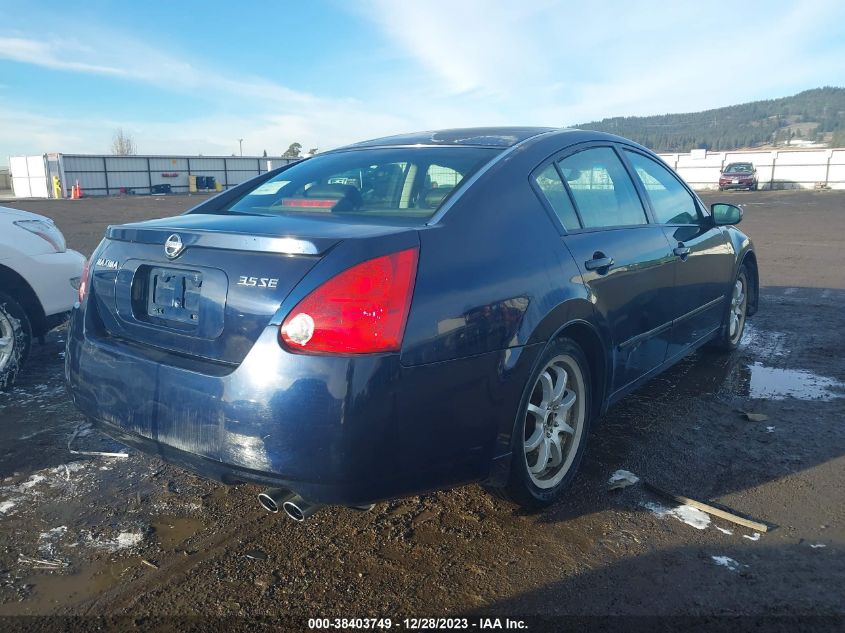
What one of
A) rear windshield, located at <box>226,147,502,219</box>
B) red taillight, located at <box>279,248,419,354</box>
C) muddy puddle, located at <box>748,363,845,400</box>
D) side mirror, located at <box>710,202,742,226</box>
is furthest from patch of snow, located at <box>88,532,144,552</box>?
side mirror, located at <box>710,202,742,226</box>

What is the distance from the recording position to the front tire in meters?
2.62

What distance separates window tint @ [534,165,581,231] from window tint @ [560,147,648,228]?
0.09 meters

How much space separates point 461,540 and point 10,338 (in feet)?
11.2

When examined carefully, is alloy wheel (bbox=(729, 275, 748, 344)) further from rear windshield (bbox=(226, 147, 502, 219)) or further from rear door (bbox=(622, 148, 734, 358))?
rear windshield (bbox=(226, 147, 502, 219))

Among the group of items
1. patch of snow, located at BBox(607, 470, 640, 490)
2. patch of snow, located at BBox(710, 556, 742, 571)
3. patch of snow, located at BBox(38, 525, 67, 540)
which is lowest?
patch of snow, located at BBox(710, 556, 742, 571)

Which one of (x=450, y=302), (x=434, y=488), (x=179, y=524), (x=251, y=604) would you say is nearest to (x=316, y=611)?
(x=251, y=604)

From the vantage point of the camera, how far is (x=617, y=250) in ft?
10.4

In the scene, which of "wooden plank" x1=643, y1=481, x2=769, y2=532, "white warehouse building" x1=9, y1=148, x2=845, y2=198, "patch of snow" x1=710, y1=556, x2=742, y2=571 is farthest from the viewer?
"white warehouse building" x1=9, y1=148, x2=845, y2=198

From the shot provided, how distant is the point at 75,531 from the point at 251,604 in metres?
0.97

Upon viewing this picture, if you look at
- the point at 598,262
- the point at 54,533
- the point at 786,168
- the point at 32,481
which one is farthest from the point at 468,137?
the point at 786,168

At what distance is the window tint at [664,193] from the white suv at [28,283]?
12.7ft

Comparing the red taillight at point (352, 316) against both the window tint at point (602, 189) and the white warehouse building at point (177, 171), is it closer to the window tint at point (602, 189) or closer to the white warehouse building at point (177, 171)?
the window tint at point (602, 189)

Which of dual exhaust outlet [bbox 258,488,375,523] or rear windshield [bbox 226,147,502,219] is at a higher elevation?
rear windshield [bbox 226,147,502,219]

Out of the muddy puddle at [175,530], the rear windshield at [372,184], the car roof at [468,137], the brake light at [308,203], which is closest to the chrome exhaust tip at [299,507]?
the muddy puddle at [175,530]
